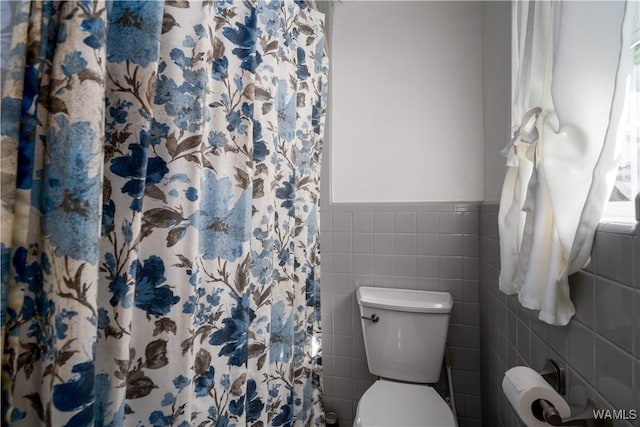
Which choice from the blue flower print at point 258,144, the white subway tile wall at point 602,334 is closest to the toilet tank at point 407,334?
the white subway tile wall at point 602,334

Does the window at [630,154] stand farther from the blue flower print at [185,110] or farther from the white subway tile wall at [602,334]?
the blue flower print at [185,110]

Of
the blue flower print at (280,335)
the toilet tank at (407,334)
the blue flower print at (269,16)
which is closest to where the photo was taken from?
the blue flower print at (269,16)

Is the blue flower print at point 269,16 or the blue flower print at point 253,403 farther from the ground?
the blue flower print at point 269,16

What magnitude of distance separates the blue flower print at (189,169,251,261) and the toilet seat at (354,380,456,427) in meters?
0.82

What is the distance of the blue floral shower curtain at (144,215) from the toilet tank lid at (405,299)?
1.79 feet

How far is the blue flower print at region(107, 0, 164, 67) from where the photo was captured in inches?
22.1

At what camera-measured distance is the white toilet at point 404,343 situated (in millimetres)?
1257

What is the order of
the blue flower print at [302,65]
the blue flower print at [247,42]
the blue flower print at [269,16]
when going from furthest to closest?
the blue flower print at [302,65], the blue flower print at [269,16], the blue flower print at [247,42]

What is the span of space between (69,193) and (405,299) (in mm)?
1371

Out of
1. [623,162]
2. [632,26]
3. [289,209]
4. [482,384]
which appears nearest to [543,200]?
[623,162]

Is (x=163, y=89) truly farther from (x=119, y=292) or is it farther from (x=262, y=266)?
(x=262, y=266)

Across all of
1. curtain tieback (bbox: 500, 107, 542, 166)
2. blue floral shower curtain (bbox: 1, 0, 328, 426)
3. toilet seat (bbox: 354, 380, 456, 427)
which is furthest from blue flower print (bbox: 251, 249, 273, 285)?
curtain tieback (bbox: 500, 107, 542, 166)

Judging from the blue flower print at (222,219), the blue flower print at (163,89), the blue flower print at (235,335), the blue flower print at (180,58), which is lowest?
the blue flower print at (235,335)

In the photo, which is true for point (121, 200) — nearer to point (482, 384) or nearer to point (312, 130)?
point (312, 130)
